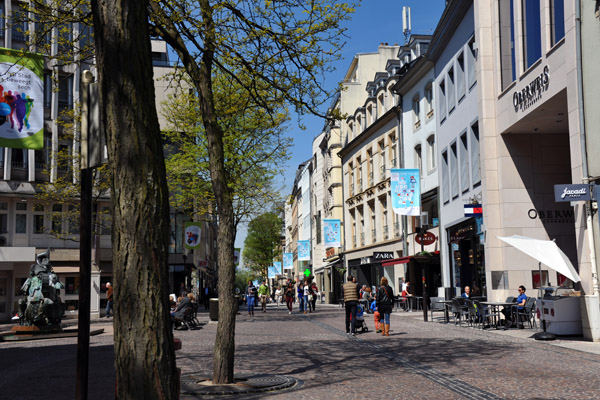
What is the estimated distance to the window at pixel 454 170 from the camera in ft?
98.3

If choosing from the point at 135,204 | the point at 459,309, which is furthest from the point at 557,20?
the point at 135,204

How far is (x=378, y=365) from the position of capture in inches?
466

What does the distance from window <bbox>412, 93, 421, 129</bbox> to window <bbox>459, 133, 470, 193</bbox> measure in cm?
912

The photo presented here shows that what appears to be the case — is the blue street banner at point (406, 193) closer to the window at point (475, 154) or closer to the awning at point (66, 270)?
the window at point (475, 154)

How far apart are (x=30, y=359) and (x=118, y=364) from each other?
36.6 ft

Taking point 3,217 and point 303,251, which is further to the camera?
point 303,251

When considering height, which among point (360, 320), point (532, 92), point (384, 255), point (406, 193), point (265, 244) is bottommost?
point (360, 320)

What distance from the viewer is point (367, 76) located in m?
56.1

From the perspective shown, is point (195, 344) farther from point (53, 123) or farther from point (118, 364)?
point (53, 123)

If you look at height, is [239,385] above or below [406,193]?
below

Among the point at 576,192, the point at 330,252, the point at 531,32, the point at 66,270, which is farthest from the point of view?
the point at 330,252

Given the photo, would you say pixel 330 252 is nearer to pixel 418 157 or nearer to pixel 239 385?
pixel 418 157

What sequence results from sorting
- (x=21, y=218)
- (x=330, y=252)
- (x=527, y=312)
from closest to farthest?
(x=527, y=312) < (x=21, y=218) < (x=330, y=252)

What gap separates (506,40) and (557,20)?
461 centimetres
